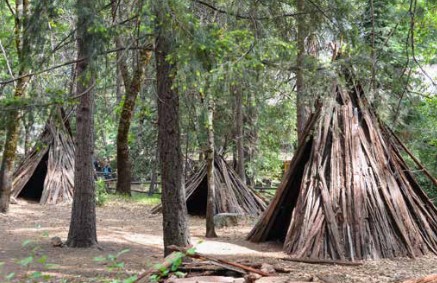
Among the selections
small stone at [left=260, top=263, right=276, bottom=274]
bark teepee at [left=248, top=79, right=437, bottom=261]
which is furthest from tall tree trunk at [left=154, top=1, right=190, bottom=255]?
bark teepee at [left=248, top=79, right=437, bottom=261]

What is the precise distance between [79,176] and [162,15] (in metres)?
3.67

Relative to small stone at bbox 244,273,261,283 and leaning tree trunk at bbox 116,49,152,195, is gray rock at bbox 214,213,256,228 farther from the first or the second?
small stone at bbox 244,273,261,283

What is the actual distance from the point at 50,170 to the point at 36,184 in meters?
1.91

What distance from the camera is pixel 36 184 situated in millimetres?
17453

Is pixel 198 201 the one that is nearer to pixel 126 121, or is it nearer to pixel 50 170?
pixel 126 121

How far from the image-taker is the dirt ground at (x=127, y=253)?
6715 millimetres

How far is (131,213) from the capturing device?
13.8m

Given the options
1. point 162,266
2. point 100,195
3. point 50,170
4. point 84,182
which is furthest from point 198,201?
point 162,266

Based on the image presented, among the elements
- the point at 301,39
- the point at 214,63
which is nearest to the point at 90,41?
the point at 214,63

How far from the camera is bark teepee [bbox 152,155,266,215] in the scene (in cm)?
1302

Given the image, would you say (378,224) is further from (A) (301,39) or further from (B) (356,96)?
(A) (301,39)

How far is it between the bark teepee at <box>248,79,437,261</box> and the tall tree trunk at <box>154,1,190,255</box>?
2123 mm

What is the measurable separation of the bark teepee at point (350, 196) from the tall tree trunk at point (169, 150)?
2123mm

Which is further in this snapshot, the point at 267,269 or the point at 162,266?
the point at 267,269
